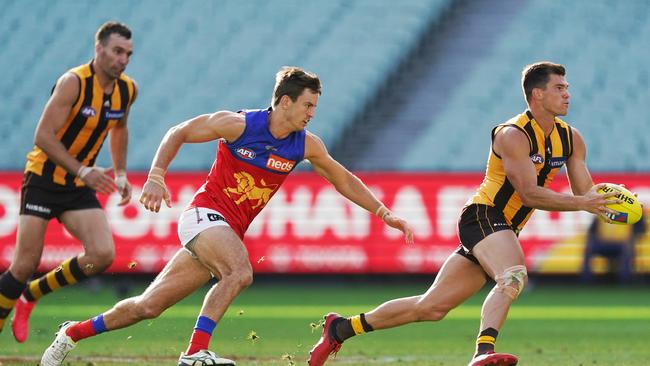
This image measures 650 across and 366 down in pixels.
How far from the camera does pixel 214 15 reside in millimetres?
22047

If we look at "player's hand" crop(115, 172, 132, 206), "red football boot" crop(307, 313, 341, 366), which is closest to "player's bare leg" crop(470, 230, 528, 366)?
Answer: "red football boot" crop(307, 313, 341, 366)

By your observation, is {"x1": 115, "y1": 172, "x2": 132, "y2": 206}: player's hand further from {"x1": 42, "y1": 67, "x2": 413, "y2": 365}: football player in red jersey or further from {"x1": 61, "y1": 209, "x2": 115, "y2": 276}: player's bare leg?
{"x1": 42, "y1": 67, "x2": 413, "y2": 365}: football player in red jersey

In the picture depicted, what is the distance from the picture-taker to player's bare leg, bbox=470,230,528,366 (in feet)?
23.6

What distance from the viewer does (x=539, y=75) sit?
25.5ft

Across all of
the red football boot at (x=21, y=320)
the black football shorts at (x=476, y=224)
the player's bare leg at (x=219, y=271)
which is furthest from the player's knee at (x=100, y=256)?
the black football shorts at (x=476, y=224)

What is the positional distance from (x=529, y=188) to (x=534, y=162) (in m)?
0.29

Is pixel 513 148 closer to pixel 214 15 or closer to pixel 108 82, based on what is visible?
pixel 108 82

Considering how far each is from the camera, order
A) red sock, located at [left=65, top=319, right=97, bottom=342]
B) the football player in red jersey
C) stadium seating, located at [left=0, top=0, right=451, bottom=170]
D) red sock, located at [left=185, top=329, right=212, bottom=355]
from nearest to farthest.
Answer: red sock, located at [left=185, top=329, right=212, bottom=355]
the football player in red jersey
red sock, located at [left=65, top=319, right=97, bottom=342]
stadium seating, located at [left=0, top=0, right=451, bottom=170]

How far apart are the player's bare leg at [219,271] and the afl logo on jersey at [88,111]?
91.1 inches

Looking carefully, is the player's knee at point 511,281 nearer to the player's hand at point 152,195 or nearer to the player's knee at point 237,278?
the player's knee at point 237,278

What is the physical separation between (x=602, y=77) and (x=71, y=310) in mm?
11372

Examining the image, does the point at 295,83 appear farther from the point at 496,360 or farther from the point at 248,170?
the point at 496,360

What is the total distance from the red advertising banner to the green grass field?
0.45 metres

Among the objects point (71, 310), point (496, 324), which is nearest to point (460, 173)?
point (71, 310)
